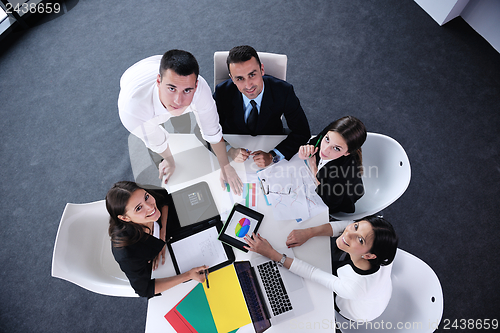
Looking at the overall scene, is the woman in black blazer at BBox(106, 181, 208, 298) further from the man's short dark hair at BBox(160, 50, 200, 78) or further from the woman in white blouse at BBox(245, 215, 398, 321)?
the man's short dark hair at BBox(160, 50, 200, 78)

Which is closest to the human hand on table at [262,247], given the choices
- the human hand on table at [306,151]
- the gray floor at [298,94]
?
the human hand on table at [306,151]

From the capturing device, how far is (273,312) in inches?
58.6

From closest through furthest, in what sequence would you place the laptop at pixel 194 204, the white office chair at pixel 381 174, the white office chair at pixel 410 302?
the white office chair at pixel 410 302, the laptop at pixel 194 204, the white office chair at pixel 381 174

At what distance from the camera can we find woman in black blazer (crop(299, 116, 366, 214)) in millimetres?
1771

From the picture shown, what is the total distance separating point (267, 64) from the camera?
6.48 ft

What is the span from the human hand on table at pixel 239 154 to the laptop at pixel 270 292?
61 centimetres

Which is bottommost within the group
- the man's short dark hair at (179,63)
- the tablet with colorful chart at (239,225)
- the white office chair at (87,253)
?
the white office chair at (87,253)

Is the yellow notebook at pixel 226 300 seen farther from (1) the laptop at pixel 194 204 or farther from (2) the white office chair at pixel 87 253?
(2) the white office chair at pixel 87 253

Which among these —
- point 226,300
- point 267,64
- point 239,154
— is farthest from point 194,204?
point 267,64

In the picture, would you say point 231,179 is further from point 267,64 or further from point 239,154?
point 267,64

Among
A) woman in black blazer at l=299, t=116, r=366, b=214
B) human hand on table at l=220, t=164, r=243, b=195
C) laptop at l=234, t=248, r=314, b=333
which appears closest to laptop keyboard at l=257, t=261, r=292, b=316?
laptop at l=234, t=248, r=314, b=333

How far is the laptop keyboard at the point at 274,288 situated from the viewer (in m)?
1.50

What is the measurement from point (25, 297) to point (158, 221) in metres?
1.64

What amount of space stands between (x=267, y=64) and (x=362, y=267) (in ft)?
4.58
